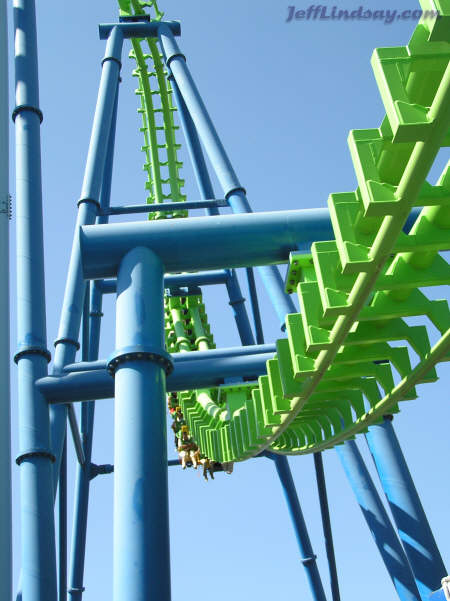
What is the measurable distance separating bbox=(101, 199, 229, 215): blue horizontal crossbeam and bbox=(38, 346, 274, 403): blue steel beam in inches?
117

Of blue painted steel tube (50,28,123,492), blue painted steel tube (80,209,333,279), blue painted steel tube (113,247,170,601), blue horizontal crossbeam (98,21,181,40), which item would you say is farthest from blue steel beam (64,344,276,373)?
blue horizontal crossbeam (98,21,181,40)

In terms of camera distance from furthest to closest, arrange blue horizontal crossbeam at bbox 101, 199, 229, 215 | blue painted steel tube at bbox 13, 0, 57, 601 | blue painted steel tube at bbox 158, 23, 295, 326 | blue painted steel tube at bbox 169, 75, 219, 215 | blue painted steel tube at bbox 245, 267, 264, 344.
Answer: blue painted steel tube at bbox 169, 75, 219, 215 < blue painted steel tube at bbox 245, 267, 264, 344 < blue horizontal crossbeam at bbox 101, 199, 229, 215 < blue painted steel tube at bbox 158, 23, 295, 326 < blue painted steel tube at bbox 13, 0, 57, 601

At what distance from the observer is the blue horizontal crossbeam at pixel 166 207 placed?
726cm

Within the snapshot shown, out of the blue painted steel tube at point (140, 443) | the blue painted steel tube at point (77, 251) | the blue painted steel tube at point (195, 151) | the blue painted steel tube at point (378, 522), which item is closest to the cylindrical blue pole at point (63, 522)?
the blue painted steel tube at point (77, 251)

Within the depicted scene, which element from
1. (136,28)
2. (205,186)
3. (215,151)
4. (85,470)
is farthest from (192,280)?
(136,28)

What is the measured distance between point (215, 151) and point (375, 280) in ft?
16.1

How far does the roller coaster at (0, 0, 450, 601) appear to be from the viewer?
239 cm

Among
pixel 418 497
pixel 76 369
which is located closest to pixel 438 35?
pixel 76 369

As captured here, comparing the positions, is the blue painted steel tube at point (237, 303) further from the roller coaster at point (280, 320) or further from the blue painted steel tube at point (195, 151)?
the roller coaster at point (280, 320)

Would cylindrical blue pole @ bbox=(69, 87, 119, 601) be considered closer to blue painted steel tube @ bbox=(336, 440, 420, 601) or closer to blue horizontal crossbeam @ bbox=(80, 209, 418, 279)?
blue painted steel tube @ bbox=(336, 440, 420, 601)

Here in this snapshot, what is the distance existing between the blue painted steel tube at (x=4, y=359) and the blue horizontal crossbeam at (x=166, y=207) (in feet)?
7.17

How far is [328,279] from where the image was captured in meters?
2.95

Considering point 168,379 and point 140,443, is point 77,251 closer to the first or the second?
point 168,379

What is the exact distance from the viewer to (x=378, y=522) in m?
6.53
